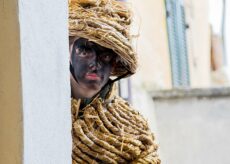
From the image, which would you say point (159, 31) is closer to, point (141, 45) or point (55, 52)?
point (141, 45)

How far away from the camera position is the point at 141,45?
660 cm

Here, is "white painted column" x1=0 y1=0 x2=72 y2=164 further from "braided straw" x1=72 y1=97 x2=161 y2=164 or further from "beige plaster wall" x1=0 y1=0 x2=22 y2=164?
"braided straw" x1=72 y1=97 x2=161 y2=164

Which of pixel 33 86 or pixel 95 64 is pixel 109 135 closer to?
pixel 95 64

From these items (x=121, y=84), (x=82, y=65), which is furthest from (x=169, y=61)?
(x=82, y=65)

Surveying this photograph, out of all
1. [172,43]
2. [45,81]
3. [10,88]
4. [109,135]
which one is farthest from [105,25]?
[172,43]

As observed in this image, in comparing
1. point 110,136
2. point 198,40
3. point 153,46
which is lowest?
A: point 110,136

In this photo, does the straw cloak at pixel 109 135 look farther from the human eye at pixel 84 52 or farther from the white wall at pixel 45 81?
the white wall at pixel 45 81

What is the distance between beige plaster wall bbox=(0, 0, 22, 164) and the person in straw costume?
1.46 feet

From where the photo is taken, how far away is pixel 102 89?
2699 mm

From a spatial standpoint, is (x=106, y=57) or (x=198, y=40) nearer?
(x=106, y=57)

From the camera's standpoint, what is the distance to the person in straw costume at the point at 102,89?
2.55 meters

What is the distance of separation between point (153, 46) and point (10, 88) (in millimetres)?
5317

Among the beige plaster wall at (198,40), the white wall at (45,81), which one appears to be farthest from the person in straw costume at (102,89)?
the beige plaster wall at (198,40)

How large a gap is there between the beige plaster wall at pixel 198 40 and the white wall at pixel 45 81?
745 cm
